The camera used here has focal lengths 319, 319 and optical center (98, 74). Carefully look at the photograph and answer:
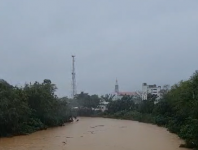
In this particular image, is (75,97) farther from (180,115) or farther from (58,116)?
(180,115)

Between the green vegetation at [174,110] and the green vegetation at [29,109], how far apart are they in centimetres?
1020

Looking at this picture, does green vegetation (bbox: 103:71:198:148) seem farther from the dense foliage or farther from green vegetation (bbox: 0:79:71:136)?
green vegetation (bbox: 0:79:71:136)

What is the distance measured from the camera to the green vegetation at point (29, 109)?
72.6 feet

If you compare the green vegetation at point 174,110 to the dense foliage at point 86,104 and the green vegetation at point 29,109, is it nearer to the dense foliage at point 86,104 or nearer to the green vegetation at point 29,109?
the dense foliage at point 86,104

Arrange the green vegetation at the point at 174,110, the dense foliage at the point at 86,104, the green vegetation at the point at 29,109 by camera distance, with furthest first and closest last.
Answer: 1. the dense foliage at the point at 86,104
2. the green vegetation at the point at 29,109
3. the green vegetation at the point at 174,110

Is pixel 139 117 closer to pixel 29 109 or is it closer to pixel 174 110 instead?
pixel 174 110

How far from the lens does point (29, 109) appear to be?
83.8ft

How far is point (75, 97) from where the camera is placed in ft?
188

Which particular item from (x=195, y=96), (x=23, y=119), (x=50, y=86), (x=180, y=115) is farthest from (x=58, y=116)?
(x=195, y=96)

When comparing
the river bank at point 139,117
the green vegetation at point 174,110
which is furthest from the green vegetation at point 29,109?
the green vegetation at point 174,110

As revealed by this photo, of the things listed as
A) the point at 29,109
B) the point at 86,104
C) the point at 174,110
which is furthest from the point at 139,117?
the point at 29,109

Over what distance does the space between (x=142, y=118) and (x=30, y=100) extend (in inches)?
634

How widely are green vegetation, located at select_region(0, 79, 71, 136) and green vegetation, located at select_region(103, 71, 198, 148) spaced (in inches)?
402

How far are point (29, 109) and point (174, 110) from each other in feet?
44.2
